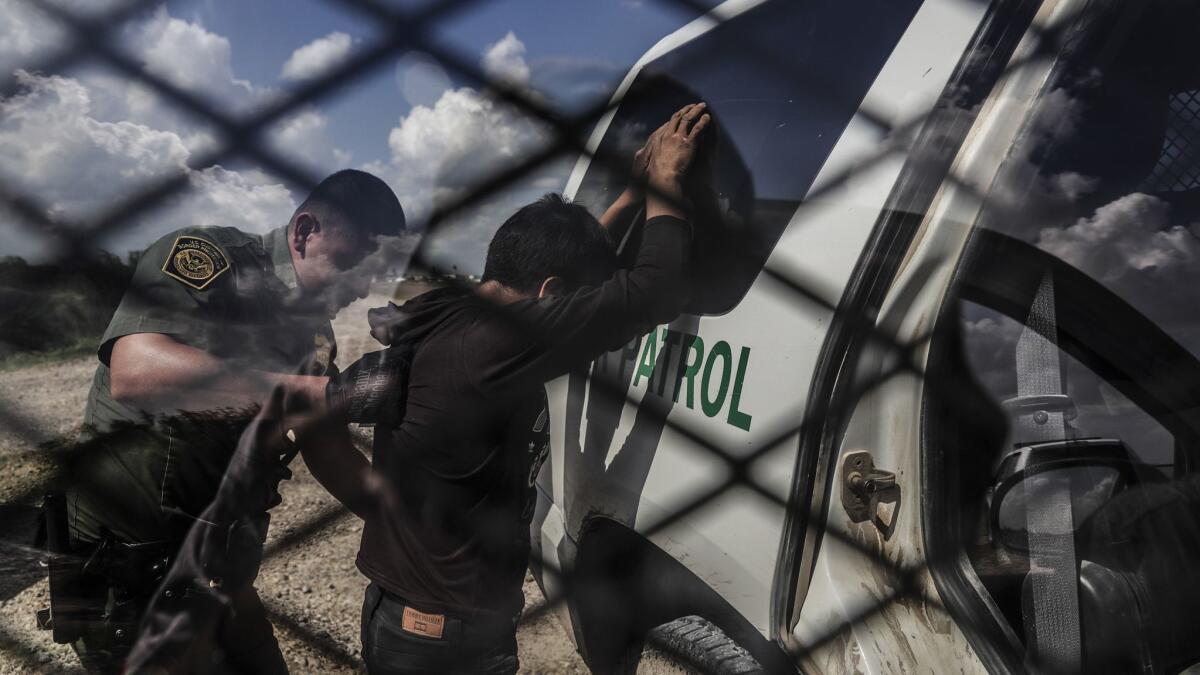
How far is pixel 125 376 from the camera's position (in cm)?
92

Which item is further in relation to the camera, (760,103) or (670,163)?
(760,103)

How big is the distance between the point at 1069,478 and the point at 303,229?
3.73ft

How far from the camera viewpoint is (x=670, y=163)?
1126mm

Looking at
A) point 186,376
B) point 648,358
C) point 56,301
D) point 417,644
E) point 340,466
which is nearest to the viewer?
point 56,301

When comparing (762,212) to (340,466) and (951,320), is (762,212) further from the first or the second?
(340,466)

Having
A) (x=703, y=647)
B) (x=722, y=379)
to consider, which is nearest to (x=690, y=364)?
(x=722, y=379)

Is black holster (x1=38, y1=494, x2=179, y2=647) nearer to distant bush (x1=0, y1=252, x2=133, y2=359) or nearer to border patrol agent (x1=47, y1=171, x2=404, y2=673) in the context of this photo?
border patrol agent (x1=47, y1=171, x2=404, y2=673)

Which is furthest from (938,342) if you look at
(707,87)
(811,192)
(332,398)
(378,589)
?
(378,589)

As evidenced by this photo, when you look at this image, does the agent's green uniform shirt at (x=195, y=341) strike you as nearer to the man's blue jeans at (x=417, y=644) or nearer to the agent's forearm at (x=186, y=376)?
the agent's forearm at (x=186, y=376)

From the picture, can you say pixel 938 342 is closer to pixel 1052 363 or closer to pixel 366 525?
pixel 1052 363

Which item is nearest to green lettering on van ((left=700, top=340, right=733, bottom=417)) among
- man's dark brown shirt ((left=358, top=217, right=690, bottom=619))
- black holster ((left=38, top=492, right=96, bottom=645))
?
man's dark brown shirt ((left=358, top=217, right=690, bottom=619))

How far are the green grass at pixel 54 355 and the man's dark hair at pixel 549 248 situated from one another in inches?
18.0

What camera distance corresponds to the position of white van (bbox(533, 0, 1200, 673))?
105cm

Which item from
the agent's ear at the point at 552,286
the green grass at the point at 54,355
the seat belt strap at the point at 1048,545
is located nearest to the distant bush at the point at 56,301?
the green grass at the point at 54,355
